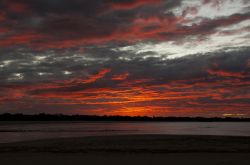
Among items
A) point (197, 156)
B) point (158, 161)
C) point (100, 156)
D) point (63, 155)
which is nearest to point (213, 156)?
point (197, 156)

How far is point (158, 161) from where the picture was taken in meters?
19.9

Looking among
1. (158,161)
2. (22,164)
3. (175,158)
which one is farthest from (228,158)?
(22,164)

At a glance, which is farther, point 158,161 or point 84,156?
point 84,156

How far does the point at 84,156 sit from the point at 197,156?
8.09m

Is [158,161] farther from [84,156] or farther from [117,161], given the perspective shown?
[84,156]

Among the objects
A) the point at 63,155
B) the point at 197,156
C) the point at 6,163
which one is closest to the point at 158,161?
the point at 197,156

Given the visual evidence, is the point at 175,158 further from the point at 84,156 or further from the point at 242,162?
the point at 84,156

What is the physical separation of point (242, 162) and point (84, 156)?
1064 centimetres

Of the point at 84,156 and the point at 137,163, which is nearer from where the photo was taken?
the point at 137,163

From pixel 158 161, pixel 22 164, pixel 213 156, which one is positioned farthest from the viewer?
pixel 213 156

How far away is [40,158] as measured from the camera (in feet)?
68.9

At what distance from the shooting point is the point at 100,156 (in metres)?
22.1

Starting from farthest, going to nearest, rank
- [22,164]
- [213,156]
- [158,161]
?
[213,156] → [158,161] → [22,164]

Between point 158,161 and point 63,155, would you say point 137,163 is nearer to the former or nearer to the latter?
point 158,161
